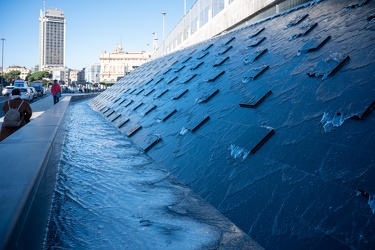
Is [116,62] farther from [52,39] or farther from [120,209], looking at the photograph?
[120,209]

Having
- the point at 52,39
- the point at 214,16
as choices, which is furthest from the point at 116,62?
the point at 214,16

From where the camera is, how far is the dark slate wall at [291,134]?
1.96 meters

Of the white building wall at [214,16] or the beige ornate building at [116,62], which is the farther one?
the beige ornate building at [116,62]

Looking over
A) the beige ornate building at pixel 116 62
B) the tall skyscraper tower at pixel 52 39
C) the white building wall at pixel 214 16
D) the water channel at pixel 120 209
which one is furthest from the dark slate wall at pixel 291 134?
the tall skyscraper tower at pixel 52 39

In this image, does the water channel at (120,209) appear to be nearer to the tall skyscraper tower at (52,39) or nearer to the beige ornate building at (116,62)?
the beige ornate building at (116,62)

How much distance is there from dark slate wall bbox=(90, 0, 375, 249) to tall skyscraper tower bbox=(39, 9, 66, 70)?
174 metres

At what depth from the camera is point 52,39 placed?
163250 millimetres

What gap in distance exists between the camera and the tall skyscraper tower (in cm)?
15938

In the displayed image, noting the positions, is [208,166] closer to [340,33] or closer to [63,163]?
[63,163]

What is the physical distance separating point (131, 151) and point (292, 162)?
305 cm

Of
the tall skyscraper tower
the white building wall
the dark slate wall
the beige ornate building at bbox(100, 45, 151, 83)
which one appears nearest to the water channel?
the dark slate wall

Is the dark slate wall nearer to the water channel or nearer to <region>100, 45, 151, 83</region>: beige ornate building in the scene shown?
the water channel

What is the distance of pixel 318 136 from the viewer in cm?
254

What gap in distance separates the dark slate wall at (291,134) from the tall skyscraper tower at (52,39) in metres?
174
